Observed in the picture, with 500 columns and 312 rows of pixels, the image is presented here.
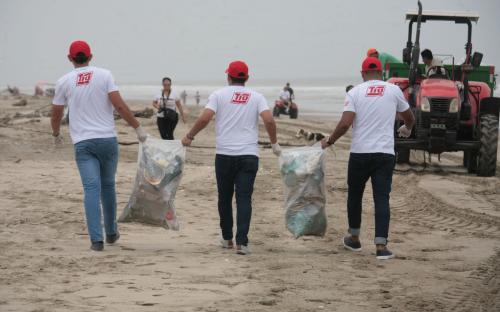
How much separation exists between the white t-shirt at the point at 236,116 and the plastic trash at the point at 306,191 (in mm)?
538

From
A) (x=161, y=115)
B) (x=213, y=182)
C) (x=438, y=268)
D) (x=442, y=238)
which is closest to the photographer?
(x=438, y=268)

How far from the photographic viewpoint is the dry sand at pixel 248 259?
226 inches

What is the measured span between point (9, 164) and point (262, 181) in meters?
3.97

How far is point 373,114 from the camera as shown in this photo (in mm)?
7375

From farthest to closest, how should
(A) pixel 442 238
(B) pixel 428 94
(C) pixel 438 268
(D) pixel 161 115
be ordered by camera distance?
(D) pixel 161 115
(B) pixel 428 94
(A) pixel 442 238
(C) pixel 438 268

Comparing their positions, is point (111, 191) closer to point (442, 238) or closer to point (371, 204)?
point (442, 238)

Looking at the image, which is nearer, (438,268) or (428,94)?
(438,268)

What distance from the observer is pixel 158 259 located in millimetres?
7020

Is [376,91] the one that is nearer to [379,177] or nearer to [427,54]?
[379,177]

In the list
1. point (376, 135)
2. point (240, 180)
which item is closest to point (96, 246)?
point (240, 180)

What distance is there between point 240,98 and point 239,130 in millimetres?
277

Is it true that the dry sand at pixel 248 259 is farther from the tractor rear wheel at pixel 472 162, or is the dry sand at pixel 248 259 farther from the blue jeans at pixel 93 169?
the tractor rear wheel at pixel 472 162

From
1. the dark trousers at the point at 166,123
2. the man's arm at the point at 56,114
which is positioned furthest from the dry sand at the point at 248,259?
the dark trousers at the point at 166,123

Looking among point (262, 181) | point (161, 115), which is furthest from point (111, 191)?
point (161, 115)
